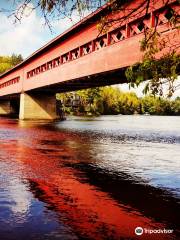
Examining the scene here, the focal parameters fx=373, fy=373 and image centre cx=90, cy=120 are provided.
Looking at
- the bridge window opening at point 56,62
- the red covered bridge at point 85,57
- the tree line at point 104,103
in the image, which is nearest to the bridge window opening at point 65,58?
the red covered bridge at point 85,57

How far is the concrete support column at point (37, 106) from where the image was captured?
131ft

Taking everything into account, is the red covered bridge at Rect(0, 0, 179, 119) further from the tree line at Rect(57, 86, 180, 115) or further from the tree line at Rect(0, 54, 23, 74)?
the tree line at Rect(0, 54, 23, 74)

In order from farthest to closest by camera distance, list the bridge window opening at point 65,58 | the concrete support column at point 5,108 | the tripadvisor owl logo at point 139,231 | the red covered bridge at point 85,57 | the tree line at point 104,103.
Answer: the tree line at point 104,103 < the concrete support column at point 5,108 < the bridge window opening at point 65,58 < the red covered bridge at point 85,57 < the tripadvisor owl logo at point 139,231

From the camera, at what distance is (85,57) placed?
22.1 m

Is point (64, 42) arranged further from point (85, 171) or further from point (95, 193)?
point (95, 193)

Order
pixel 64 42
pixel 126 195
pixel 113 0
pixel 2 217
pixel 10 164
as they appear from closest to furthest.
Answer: pixel 113 0 → pixel 2 217 → pixel 126 195 → pixel 10 164 → pixel 64 42

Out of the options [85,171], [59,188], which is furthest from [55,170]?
[59,188]

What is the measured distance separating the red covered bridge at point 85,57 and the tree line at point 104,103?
2065 cm

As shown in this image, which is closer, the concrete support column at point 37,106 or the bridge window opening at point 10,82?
the concrete support column at point 37,106

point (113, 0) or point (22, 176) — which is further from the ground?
point (113, 0)

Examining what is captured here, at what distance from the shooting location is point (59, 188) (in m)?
6.62

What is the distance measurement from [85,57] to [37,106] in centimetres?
1952

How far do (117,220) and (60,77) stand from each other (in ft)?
74.4

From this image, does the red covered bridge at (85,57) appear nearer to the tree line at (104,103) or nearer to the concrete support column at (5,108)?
the concrete support column at (5,108)
